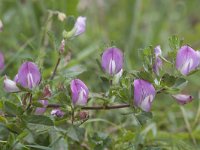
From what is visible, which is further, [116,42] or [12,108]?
[116,42]

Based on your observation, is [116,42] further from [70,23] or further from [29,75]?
[29,75]

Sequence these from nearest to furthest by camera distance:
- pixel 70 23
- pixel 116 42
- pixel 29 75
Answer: pixel 29 75
pixel 70 23
pixel 116 42

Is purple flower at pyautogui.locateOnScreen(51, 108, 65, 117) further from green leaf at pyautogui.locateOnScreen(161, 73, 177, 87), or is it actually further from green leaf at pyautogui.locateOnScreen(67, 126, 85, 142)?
green leaf at pyautogui.locateOnScreen(161, 73, 177, 87)

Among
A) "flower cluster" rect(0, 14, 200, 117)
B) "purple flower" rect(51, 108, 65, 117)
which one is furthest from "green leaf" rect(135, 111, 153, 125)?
"purple flower" rect(51, 108, 65, 117)

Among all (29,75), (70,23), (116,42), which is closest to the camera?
(29,75)

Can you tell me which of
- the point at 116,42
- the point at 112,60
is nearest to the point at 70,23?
the point at 112,60

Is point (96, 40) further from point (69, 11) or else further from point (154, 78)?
point (154, 78)

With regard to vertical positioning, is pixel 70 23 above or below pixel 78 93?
above
